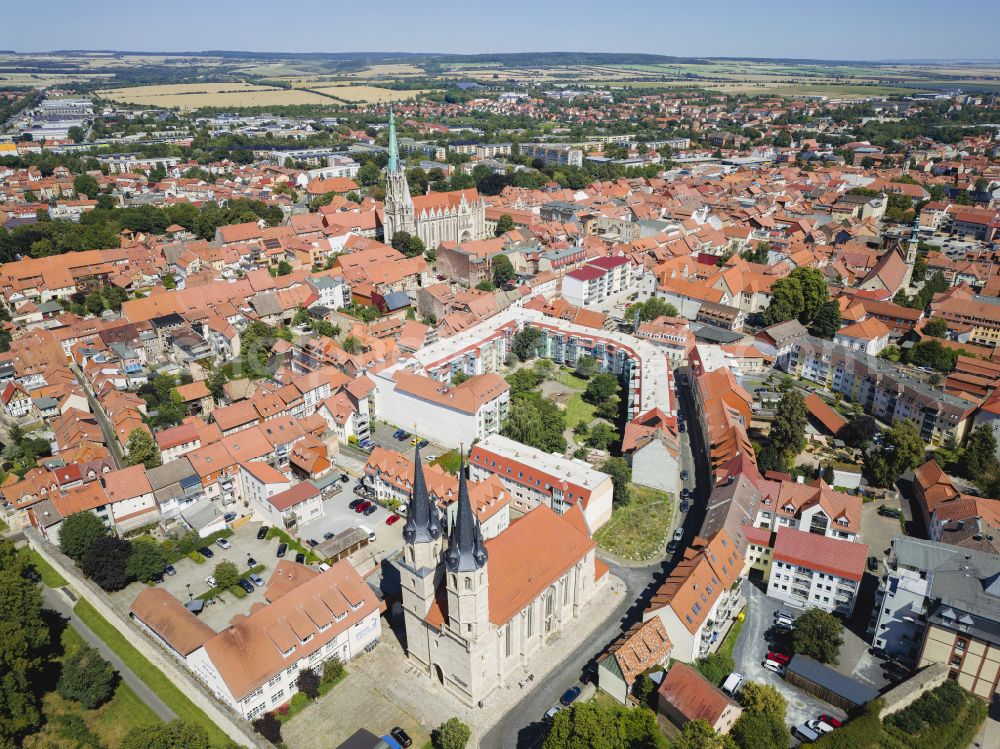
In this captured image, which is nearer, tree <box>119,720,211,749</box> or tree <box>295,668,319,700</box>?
tree <box>119,720,211,749</box>

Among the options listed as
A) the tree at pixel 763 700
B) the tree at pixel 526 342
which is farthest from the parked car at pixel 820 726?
the tree at pixel 526 342

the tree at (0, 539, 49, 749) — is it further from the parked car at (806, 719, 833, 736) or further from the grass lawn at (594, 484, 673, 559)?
the parked car at (806, 719, 833, 736)

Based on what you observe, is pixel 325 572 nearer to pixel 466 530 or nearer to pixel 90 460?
pixel 466 530

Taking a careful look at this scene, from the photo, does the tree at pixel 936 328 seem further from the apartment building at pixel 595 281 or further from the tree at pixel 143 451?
the tree at pixel 143 451

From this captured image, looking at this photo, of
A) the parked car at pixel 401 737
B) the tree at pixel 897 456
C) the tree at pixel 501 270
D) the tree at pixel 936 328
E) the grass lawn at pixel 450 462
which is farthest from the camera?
the tree at pixel 501 270

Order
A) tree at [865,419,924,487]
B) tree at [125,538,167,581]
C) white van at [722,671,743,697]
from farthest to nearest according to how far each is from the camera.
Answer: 1. tree at [865,419,924,487]
2. tree at [125,538,167,581]
3. white van at [722,671,743,697]

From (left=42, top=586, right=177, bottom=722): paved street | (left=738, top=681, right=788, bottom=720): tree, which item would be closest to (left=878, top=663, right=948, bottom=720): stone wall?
(left=738, top=681, right=788, bottom=720): tree

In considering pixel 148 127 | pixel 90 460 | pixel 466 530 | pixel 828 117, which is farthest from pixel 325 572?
pixel 828 117
